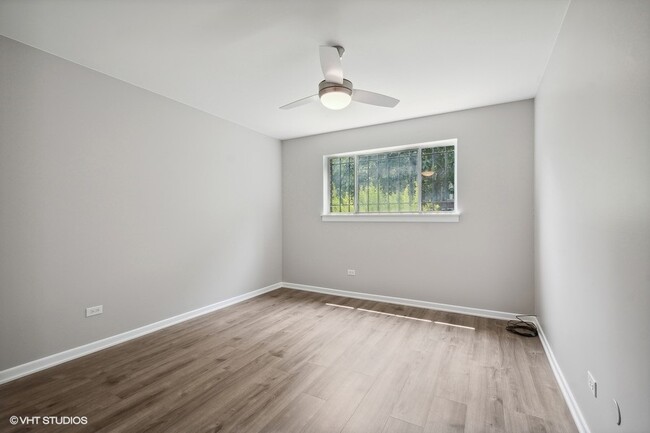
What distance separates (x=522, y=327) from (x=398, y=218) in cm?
189

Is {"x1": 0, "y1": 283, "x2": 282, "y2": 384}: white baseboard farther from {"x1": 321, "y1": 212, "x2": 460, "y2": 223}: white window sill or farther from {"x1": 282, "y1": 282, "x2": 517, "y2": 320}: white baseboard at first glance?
{"x1": 321, "y1": 212, "x2": 460, "y2": 223}: white window sill

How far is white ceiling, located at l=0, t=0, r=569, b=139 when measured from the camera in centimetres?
186

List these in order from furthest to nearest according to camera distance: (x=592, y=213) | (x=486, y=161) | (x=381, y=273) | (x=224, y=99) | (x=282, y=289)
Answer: (x=282, y=289), (x=381, y=273), (x=486, y=161), (x=224, y=99), (x=592, y=213)

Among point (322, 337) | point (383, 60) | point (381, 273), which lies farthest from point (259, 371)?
point (383, 60)

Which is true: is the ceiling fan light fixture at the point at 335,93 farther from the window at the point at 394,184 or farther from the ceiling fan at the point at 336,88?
the window at the point at 394,184

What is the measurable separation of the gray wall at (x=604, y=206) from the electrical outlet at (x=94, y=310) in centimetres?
366

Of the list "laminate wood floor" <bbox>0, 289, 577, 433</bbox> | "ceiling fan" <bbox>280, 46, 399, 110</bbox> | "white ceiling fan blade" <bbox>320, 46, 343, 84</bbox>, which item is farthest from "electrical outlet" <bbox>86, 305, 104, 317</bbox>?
"white ceiling fan blade" <bbox>320, 46, 343, 84</bbox>

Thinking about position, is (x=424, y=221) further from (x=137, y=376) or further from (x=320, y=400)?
(x=137, y=376)

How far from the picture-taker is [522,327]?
3.07 metres

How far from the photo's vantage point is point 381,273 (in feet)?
13.7

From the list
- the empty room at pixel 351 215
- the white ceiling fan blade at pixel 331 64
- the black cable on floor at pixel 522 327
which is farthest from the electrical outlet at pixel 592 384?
the white ceiling fan blade at pixel 331 64

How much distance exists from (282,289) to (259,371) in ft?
8.49

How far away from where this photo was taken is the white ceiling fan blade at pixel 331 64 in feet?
6.38

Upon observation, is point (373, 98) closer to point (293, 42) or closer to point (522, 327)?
point (293, 42)
